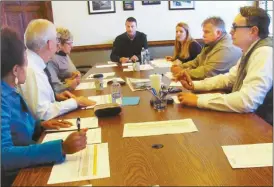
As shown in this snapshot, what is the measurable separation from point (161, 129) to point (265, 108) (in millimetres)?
701

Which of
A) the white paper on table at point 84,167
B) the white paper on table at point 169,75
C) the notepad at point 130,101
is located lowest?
the white paper on table at point 84,167

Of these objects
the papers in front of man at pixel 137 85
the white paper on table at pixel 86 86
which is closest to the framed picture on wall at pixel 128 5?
the white paper on table at pixel 86 86

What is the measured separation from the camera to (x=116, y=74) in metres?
2.98

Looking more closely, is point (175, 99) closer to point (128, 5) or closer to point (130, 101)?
point (130, 101)

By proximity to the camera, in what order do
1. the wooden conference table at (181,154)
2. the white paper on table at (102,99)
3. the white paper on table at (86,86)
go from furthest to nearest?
the white paper on table at (86,86), the white paper on table at (102,99), the wooden conference table at (181,154)

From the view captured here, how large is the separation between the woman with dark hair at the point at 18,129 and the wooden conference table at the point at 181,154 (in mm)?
56

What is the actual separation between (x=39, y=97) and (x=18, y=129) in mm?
307

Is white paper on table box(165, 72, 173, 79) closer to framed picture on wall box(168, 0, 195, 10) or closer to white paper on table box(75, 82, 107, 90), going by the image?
white paper on table box(75, 82, 107, 90)

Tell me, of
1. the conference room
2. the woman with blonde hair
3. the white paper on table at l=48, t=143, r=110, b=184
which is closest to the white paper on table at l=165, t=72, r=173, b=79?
the conference room

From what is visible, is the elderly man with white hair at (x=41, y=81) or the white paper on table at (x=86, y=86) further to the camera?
the white paper on table at (x=86, y=86)

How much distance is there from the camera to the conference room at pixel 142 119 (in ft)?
3.38

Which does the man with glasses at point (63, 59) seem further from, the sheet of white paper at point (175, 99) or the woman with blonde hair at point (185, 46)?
the woman with blonde hair at point (185, 46)

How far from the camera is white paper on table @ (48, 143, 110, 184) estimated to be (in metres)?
1.01

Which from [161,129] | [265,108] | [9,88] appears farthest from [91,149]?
[265,108]
